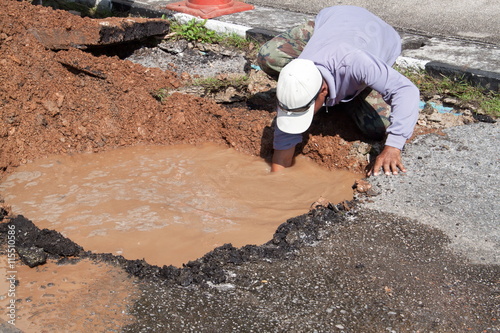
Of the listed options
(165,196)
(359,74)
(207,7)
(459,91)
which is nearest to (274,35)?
(207,7)

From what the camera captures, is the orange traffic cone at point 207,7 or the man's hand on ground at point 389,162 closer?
the man's hand on ground at point 389,162

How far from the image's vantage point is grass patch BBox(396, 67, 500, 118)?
4434 mm

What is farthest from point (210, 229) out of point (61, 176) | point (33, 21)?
point (33, 21)

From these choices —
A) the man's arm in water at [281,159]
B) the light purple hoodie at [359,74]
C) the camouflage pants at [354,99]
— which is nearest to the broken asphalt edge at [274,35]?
the camouflage pants at [354,99]

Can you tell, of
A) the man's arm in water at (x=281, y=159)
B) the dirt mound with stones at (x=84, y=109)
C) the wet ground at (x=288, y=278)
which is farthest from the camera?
the dirt mound with stones at (x=84, y=109)

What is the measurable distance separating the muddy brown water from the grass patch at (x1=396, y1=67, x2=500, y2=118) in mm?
1343

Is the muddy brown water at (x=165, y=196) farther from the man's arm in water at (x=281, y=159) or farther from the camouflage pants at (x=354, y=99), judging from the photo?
the camouflage pants at (x=354, y=99)

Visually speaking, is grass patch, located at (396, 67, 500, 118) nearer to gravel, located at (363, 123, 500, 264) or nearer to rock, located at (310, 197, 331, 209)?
gravel, located at (363, 123, 500, 264)

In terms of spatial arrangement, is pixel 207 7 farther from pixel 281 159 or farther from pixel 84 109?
pixel 281 159

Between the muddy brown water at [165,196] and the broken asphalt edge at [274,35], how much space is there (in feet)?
5.31

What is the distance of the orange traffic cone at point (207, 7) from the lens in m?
6.40

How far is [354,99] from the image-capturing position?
420 cm

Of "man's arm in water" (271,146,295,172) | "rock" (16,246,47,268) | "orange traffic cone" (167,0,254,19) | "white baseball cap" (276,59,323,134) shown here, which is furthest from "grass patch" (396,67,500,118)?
"rock" (16,246,47,268)

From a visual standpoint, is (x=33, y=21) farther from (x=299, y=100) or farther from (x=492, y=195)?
(x=492, y=195)
